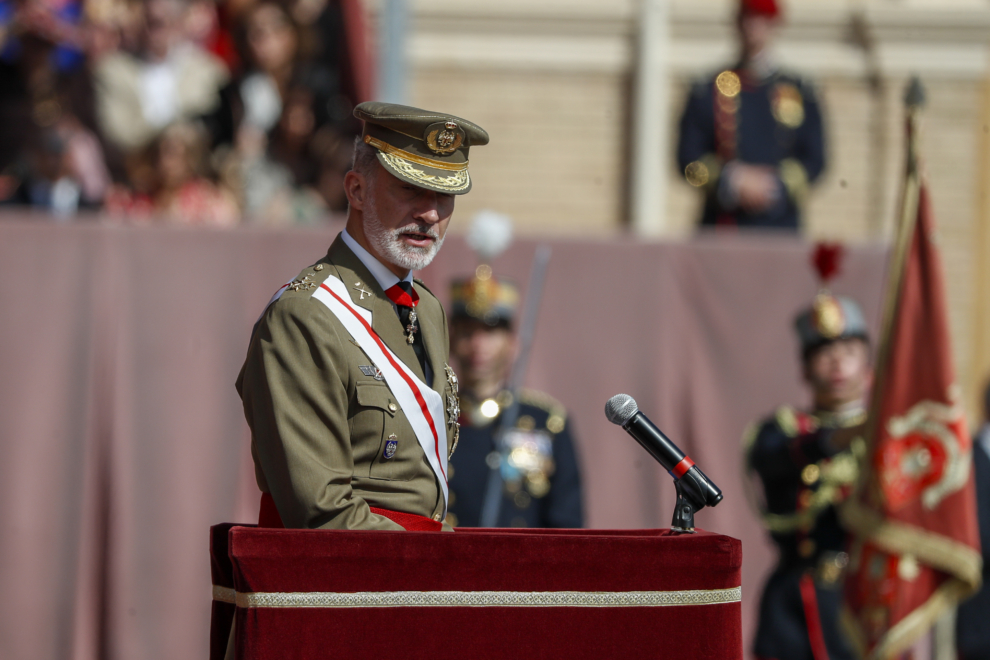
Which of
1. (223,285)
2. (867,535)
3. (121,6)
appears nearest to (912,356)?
(867,535)

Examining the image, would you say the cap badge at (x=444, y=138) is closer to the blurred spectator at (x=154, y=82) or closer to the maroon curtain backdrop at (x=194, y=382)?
the maroon curtain backdrop at (x=194, y=382)

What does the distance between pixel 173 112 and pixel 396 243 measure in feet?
13.2

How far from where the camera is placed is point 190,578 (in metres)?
4.82

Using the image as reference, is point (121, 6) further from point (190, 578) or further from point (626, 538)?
point (626, 538)

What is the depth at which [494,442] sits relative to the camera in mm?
4848

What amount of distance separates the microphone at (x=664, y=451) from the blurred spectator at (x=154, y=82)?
4.12m

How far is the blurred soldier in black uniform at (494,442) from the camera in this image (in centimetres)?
473

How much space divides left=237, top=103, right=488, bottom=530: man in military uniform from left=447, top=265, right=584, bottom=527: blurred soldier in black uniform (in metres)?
2.20

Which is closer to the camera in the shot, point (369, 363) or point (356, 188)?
point (369, 363)

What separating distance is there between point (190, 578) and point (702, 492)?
3026 mm

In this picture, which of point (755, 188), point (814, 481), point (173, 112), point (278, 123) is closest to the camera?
point (814, 481)

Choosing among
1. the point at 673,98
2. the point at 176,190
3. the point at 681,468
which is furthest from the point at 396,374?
the point at 673,98

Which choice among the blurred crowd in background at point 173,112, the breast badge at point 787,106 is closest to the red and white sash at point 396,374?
the blurred crowd in background at point 173,112

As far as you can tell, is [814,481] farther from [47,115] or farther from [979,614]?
[47,115]
